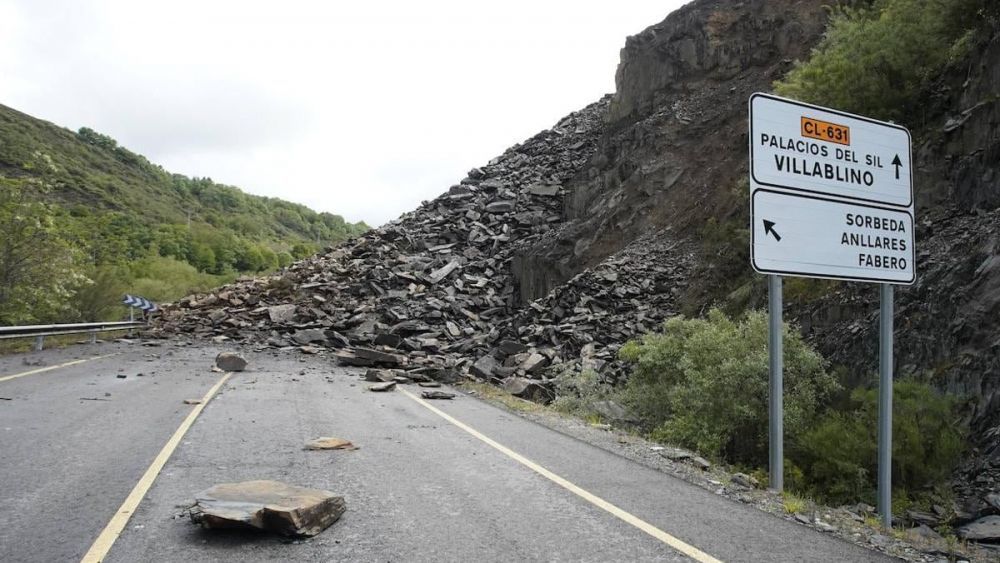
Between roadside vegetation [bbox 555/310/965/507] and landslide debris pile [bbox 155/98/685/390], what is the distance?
5000 mm

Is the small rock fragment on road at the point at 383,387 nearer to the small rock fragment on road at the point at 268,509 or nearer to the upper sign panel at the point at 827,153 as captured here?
the small rock fragment on road at the point at 268,509

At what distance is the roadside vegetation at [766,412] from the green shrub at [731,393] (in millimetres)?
19

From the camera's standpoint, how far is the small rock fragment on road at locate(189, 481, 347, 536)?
4.12m

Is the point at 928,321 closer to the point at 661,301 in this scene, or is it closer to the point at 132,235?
the point at 661,301

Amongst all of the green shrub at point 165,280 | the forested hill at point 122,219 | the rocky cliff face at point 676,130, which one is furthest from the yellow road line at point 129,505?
the green shrub at point 165,280

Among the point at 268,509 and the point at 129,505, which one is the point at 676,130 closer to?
the point at 268,509

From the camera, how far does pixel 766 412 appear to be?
33.3ft

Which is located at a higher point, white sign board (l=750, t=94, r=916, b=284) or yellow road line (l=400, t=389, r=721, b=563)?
white sign board (l=750, t=94, r=916, b=284)

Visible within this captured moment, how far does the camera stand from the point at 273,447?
7.06 m

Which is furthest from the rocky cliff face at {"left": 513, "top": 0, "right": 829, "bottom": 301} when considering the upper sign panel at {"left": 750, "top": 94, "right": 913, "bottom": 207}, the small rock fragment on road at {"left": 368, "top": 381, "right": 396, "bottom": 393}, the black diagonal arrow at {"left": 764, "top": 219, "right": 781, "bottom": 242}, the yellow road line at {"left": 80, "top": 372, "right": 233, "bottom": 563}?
the yellow road line at {"left": 80, "top": 372, "right": 233, "bottom": 563}

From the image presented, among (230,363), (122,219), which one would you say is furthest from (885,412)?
(122,219)

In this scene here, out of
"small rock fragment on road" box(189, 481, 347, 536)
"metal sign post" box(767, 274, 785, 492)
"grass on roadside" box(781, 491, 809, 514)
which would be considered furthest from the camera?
"metal sign post" box(767, 274, 785, 492)

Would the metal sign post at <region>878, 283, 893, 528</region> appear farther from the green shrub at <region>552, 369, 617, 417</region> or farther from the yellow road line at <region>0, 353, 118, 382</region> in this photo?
the yellow road line at <region>0, 353, 118, 382</region>

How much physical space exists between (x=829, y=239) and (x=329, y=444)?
20.7 feet
